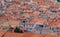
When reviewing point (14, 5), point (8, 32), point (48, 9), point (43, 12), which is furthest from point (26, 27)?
point (14, 5)

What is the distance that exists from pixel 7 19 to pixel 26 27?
0.34 metres

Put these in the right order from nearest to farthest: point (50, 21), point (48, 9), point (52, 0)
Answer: point (50, 21) → point (48, 9) → point (52, 0)

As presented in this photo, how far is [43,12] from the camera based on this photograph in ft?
7.30

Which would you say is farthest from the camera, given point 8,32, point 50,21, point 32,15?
point 32,15

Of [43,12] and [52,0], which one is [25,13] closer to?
[43,12]

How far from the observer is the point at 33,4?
100 inches

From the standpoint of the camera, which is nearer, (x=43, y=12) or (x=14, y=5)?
(x=43, y=12)

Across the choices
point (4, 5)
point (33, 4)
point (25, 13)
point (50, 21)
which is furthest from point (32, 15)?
point (4, 5)

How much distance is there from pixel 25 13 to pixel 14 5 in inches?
15.7

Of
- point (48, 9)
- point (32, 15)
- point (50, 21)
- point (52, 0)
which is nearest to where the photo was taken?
point (50, 21)

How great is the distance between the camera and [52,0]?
9.02 feet

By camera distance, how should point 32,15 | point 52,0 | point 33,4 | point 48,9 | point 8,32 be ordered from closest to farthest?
point 8,32 < point 32,15 < point 48,9 < point 33,4 < point 52,0

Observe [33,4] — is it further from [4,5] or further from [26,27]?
[26,27]

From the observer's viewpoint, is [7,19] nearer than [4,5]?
Yes
